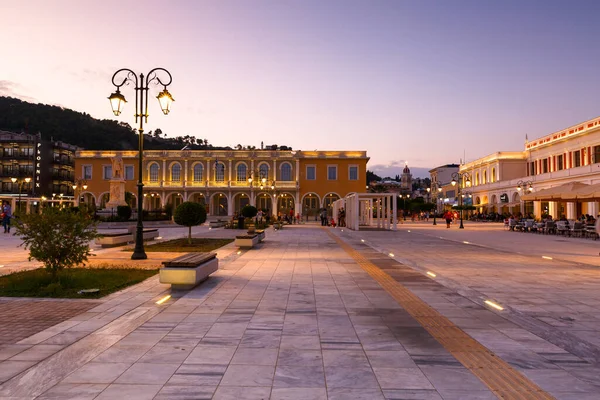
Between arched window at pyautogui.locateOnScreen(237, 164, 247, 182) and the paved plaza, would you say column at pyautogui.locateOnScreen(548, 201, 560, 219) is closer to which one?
arched window at pyautogui.locateOnScreen(237, 164, 247, 182)

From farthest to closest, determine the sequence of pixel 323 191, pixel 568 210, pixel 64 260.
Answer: pixel 323 191 < pixel 568 210 < pixel 64 260

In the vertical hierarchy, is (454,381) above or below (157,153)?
below

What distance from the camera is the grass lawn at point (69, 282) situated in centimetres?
727

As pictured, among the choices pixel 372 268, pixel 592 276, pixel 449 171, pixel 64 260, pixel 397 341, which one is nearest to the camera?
pixel 397 341

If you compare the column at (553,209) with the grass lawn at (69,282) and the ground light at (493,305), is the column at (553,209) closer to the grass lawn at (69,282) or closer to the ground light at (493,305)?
the ground light at (493,305)

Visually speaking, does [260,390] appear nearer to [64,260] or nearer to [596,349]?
[596,349]

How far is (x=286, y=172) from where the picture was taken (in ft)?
193

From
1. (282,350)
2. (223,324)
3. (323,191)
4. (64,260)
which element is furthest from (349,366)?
(323,191)

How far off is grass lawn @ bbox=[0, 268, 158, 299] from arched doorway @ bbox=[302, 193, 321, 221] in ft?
163

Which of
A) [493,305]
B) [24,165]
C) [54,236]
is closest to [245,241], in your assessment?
[54,236]

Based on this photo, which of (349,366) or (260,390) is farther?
(349,366)

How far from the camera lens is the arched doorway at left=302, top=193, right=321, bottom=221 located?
5922cm

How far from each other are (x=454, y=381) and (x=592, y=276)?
757cm

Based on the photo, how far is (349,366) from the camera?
13.2ft
